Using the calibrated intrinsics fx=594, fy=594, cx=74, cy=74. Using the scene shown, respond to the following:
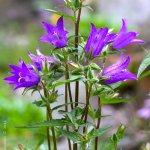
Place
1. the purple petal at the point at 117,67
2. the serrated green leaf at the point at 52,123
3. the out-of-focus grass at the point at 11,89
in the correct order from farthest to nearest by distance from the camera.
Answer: the out-of-focus grass at the point at 11,89, the purple petal at the point at 117,67, the serrated green leaf at the point at 52,123

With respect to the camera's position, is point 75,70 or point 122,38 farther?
point 122,38

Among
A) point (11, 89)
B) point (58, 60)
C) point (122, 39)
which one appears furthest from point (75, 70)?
point (11, 89)

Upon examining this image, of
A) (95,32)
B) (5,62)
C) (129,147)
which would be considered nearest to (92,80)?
(95,32)

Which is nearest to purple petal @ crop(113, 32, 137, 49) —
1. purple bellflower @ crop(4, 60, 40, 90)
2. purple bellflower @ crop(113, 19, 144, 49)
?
purple bellflower @ crop(113, 19, 144, 49)

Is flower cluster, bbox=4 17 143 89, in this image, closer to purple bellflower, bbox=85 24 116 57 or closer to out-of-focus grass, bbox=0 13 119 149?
purple bellflower, bbox=85 24 116 57

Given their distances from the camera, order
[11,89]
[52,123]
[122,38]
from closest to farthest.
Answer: [52,123] < [122,38] < [11,89]

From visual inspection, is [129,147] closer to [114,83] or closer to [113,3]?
[114,83]

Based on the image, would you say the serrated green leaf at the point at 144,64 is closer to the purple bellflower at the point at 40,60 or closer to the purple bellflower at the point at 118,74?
the purple bellflower at the point at 118,74

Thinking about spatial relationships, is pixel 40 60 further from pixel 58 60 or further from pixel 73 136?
pixel 73 136

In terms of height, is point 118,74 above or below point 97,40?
below

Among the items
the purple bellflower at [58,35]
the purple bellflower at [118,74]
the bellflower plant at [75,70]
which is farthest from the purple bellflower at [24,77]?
the purple bellflower at [118,74]
